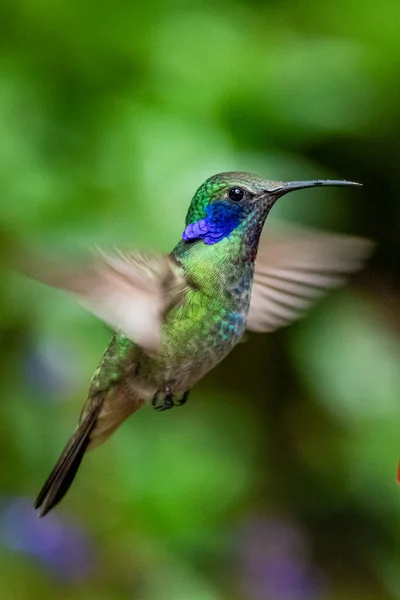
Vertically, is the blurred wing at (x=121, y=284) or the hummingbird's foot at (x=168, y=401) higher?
the blurred wing at (x=121, y=284)

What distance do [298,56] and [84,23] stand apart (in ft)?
1.40

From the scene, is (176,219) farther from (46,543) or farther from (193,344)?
(46,543)

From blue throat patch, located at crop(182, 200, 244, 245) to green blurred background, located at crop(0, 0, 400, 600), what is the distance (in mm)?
608

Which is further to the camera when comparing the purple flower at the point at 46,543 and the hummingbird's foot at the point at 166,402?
the purple flower at the point at 46,543

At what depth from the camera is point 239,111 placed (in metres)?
1.62

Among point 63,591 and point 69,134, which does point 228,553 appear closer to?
point 63,591

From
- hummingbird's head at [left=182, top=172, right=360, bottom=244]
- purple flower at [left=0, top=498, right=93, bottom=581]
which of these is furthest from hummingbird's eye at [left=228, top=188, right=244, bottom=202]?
purple flower at [left=0, top=498, right=93, bottom=581]

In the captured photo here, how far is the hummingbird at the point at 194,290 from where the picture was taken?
702 mm

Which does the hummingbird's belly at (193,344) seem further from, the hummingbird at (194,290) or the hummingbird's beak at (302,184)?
the hummingbird's beak at (302,184)

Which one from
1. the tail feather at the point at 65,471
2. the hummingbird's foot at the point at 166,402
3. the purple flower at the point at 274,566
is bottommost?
the purple flower at the point at 274,566

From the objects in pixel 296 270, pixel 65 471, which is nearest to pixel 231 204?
pixel 296 270

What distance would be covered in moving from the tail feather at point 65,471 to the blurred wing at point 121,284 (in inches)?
8.6

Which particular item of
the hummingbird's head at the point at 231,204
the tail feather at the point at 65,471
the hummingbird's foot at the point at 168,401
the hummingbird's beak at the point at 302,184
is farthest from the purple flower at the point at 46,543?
the hummingbird's beak at the point at 302,184

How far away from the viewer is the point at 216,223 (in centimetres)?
81
